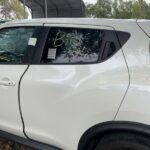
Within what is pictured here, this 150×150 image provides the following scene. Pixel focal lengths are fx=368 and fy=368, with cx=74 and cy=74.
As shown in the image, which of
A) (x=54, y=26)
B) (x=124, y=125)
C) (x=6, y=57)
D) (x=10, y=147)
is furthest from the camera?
(x=10, y=147)

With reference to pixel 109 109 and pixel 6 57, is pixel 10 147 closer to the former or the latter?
pixel 6 57

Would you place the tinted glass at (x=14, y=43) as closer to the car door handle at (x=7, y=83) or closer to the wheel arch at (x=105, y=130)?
the car door handle at (x=7, y=83)

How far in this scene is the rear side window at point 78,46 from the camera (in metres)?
3.16

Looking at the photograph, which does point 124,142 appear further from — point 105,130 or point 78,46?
point 78,46

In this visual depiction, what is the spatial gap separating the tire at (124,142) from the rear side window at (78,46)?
0.66 m

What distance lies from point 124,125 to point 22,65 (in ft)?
4.07

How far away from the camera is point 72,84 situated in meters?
3.18

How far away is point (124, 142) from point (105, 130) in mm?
179

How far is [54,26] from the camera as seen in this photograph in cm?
354

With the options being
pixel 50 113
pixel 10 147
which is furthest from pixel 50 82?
pixel 10 147

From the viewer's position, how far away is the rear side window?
316cm

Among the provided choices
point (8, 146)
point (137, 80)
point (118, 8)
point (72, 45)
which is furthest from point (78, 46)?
point (118, 8)

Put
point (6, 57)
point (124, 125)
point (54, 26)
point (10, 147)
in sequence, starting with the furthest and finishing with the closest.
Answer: point (10, 147) → point (6, 57) → point (54, 26) → point (124, 125)

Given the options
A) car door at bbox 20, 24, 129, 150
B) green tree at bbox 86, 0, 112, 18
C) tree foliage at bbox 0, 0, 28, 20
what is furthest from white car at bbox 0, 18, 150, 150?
green tree at bbox 86, 0, 112, 18
